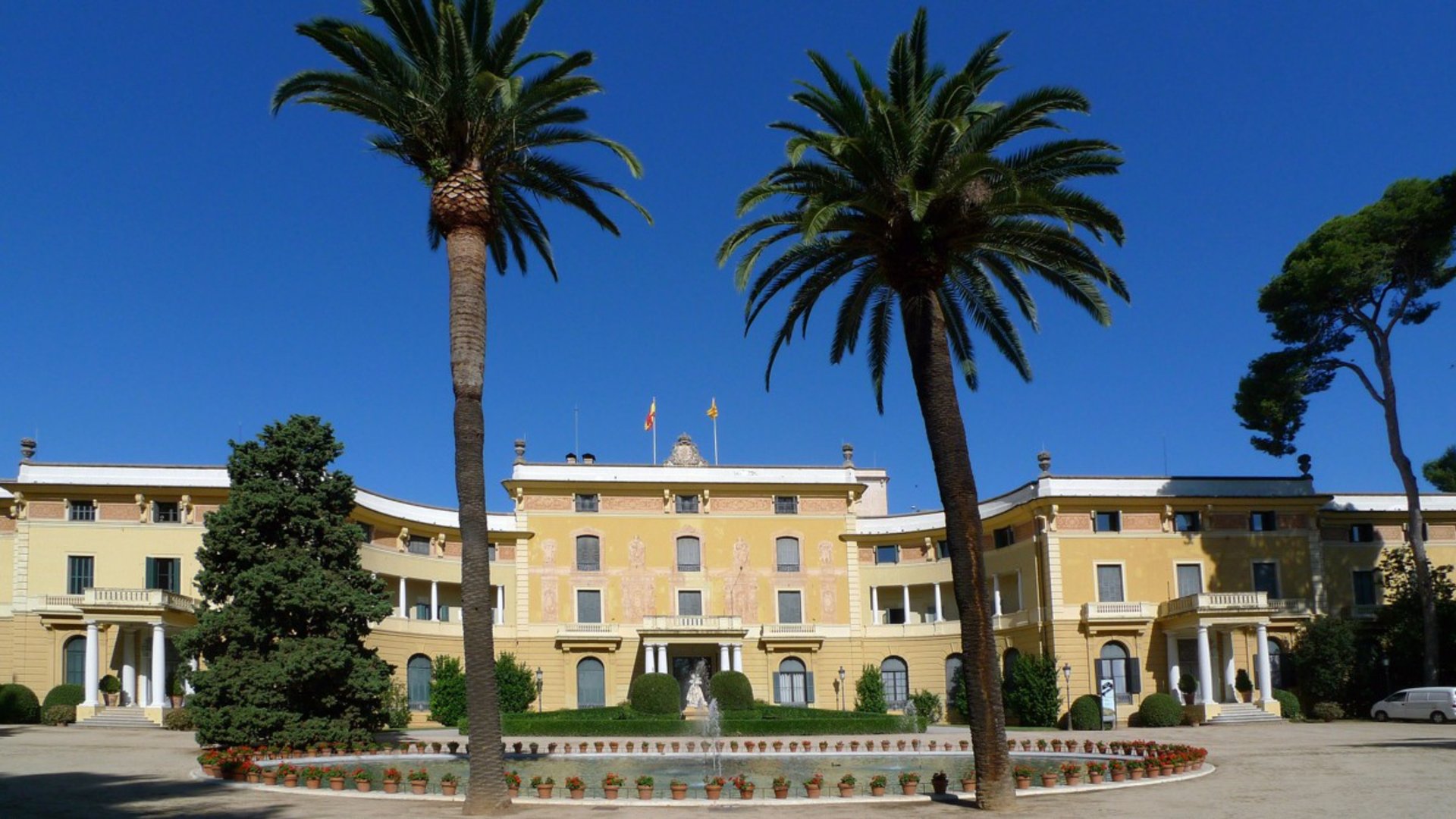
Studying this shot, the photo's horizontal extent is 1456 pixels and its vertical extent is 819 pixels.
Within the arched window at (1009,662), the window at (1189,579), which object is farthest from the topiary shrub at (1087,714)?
the window at (1189,579)

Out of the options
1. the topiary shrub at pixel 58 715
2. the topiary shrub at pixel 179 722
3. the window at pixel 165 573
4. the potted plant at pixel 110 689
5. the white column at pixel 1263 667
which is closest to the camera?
the topiary shrub at pixel 179 722

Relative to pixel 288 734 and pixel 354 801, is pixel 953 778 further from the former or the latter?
pixel 288 734

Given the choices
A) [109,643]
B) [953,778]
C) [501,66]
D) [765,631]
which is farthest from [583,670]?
[501,66]

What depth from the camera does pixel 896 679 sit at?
56.0 meters

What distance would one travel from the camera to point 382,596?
32.8 metres

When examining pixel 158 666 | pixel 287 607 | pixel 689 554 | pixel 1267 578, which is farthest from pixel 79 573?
pixel 1267 578

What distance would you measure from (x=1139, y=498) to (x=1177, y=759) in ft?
96.1

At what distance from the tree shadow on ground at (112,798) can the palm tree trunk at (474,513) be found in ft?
9.93

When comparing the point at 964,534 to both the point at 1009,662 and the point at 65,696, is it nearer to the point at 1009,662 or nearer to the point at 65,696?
the point at 65,696

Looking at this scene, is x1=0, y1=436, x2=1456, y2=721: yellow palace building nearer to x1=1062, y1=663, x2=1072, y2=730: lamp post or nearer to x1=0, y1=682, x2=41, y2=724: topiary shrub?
x1=1062, y1=663, x2=1072, y2=730: lamp post

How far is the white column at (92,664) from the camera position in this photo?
136 feet

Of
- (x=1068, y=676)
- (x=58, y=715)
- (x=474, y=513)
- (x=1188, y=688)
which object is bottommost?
A: (x=1188, y=688)

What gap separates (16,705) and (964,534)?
35.4 m

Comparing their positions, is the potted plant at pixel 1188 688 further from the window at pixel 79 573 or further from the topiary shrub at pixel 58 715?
the window at pixel 79 573
